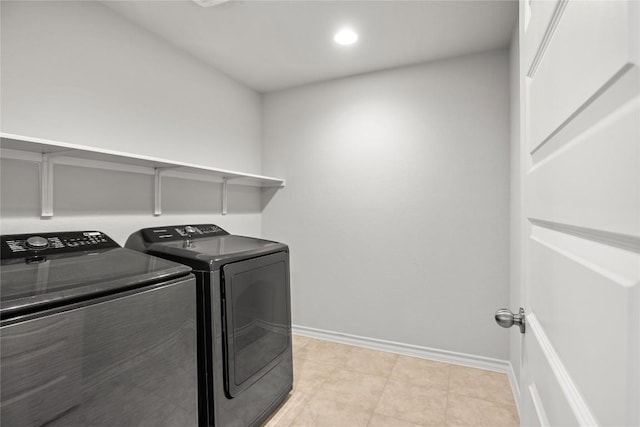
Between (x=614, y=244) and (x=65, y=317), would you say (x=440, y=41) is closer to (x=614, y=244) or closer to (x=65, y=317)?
(x=614, y=244)

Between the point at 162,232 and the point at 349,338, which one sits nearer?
the point at 162,232

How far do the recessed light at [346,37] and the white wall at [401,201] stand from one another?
0.57 m

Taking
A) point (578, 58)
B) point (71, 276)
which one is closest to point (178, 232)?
point (71, 276)

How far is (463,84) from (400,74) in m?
0.52

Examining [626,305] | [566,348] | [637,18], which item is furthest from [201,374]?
[637,18]

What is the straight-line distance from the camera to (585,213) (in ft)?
1.32

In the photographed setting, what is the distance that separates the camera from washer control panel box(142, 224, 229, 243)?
188cm

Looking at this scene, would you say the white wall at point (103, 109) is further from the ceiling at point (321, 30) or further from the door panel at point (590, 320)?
the door panel at point (590, 320)

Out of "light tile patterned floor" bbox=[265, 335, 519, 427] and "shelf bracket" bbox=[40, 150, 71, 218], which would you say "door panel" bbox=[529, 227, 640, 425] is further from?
"shelf bracket" bbox=[40, 150, 71, 218]

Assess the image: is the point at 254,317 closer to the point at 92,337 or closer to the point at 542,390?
the point at 92,337

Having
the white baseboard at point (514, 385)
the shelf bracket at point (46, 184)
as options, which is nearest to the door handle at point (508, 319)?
the white baseboard at point (514, 385)

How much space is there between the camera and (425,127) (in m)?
2.62

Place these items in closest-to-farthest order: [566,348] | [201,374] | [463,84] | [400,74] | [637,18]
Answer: [637,18]
[566,348]
[201,374]
[463,84]
[400,74]

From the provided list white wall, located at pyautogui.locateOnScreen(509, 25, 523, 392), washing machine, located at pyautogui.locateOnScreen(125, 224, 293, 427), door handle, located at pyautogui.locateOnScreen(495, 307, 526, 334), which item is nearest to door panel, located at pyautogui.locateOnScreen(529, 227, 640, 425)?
door handle, located at pyautogui.locateOnScreen(495, 307, 526, 334)
